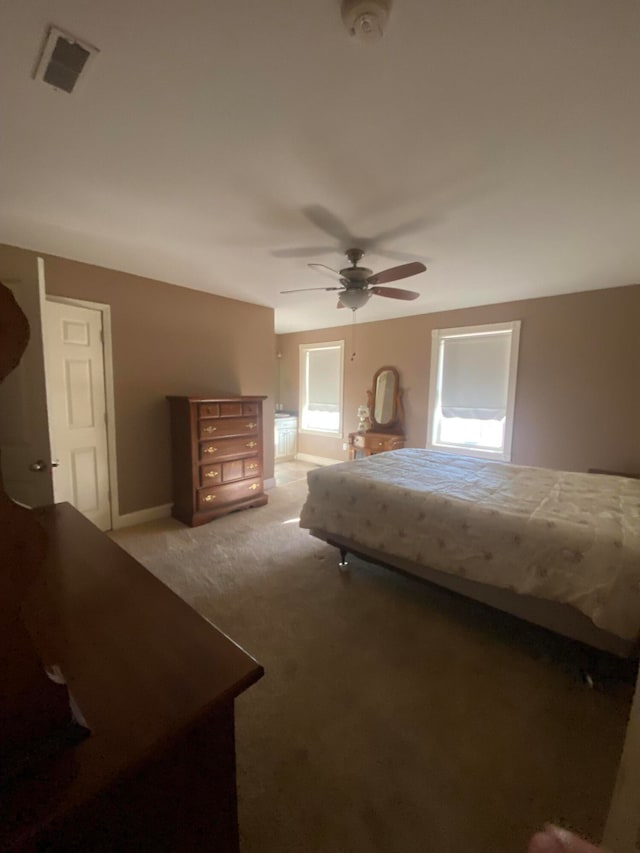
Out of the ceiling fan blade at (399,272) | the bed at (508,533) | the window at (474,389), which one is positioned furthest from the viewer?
the window at (474,389)

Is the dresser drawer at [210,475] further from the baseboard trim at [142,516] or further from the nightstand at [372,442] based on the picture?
the nightstand at [372,442]

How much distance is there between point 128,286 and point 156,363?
74 centimetres

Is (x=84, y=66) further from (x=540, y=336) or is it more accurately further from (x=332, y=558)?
(x=540, y=336)

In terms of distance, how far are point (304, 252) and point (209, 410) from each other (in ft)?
5.69

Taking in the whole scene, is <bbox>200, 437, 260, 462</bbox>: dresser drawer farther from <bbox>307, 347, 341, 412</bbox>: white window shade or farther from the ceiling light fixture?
the ceiling light fixture

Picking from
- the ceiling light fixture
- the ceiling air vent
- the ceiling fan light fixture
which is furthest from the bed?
the ceiling air vent

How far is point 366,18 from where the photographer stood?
3.47 ft

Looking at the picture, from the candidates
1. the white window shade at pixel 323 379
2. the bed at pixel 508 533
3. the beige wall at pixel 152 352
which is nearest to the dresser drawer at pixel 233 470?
the beige wall at pixel 152 352

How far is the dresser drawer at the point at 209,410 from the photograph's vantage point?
3.46 m

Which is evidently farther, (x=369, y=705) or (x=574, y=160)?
(x=574, y=160)

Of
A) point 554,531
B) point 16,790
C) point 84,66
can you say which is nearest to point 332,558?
point 554,531

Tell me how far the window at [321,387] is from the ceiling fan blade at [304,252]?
2750 mm

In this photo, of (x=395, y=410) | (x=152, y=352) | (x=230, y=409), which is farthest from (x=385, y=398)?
(x=152, y=352)

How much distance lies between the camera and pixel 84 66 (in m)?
1.27
